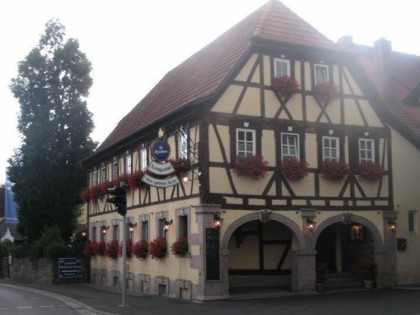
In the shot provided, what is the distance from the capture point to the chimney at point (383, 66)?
3278 centimetres

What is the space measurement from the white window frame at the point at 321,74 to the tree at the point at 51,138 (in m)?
19.4

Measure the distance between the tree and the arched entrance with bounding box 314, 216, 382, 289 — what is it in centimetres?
1842

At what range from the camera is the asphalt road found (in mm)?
17764

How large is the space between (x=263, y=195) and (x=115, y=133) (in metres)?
14.6

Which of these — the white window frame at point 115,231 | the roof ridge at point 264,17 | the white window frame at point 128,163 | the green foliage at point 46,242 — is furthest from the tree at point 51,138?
the roof ridge at point 264,17

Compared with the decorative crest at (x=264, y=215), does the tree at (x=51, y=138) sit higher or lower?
higher

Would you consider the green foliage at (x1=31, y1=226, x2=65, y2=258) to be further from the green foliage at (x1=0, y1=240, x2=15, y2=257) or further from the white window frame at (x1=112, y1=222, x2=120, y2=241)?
the green foliage at (x1=0, y1=240, x2=15, y2=257)

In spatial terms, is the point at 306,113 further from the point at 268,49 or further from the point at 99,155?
the point at 99,155

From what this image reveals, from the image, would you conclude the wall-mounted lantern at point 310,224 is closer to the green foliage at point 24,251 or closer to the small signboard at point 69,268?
the small signboard at point 69,268

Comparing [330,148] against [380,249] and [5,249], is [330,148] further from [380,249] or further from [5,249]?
[5,249]

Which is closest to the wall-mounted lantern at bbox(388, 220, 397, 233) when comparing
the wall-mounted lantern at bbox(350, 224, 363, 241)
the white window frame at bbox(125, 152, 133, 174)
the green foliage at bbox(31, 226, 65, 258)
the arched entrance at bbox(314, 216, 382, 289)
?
the arched entrance at bbox(314, 216, 382, 289)

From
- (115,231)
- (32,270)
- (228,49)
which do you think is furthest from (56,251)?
(228,49)

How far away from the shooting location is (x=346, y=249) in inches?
1065

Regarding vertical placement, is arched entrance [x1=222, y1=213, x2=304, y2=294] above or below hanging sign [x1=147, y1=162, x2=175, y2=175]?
below
